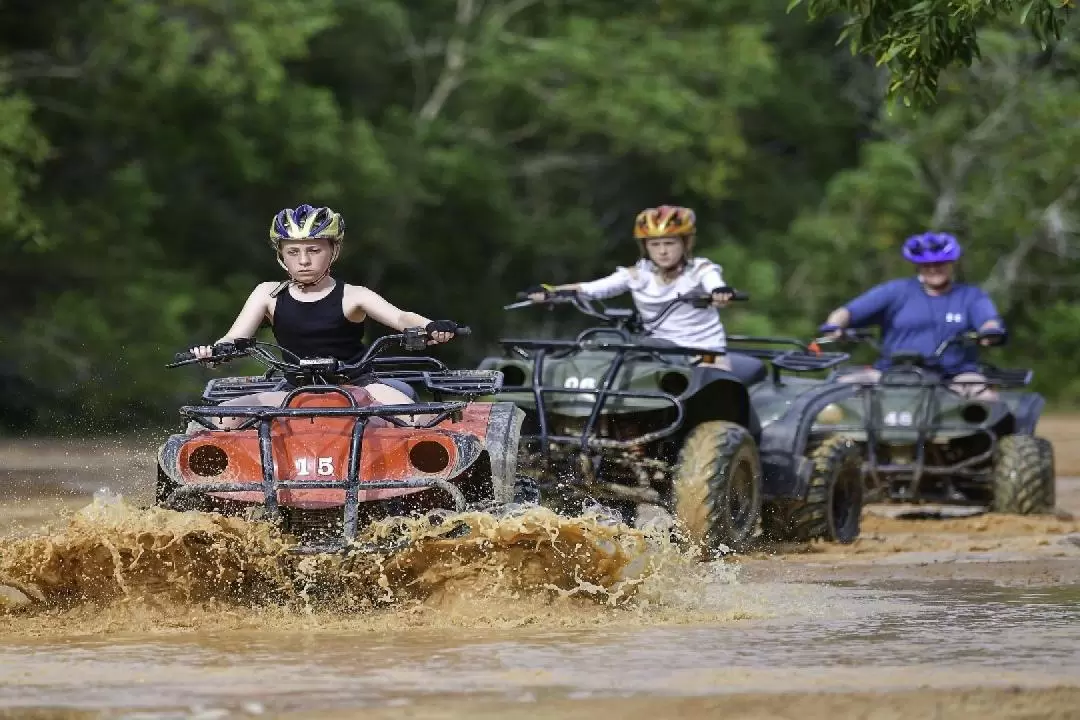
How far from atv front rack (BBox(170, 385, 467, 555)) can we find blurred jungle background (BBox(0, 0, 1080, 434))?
16835mm

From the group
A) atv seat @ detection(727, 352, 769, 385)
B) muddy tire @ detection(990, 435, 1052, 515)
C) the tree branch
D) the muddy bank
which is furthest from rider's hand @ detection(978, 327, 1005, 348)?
the tree branch

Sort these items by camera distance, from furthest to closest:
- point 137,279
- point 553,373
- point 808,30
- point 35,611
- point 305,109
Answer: point 808,30
point 305,109
point 137,279
point 553,373
point 35,611

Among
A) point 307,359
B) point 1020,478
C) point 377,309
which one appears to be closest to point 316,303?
point 377,309

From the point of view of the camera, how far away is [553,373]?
13500 millimetres

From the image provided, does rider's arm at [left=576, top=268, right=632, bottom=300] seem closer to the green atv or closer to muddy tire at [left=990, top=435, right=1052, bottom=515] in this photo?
the green atv

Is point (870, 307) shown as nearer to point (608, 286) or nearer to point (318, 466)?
point (608, 286)

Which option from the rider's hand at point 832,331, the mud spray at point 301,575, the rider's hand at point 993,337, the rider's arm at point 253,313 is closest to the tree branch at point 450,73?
the rider's hand at point 832,331

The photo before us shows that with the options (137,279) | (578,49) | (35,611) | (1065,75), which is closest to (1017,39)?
(1065,75)

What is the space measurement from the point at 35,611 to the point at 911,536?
713 cm

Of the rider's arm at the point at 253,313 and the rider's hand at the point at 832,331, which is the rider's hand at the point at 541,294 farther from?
the rider's hand at the point at 832,331

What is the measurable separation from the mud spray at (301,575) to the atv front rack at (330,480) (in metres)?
0.12

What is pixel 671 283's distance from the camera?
47.3 ft

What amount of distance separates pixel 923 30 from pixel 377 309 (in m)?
3.03

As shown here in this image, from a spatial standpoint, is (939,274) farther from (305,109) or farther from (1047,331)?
(1047,331)
